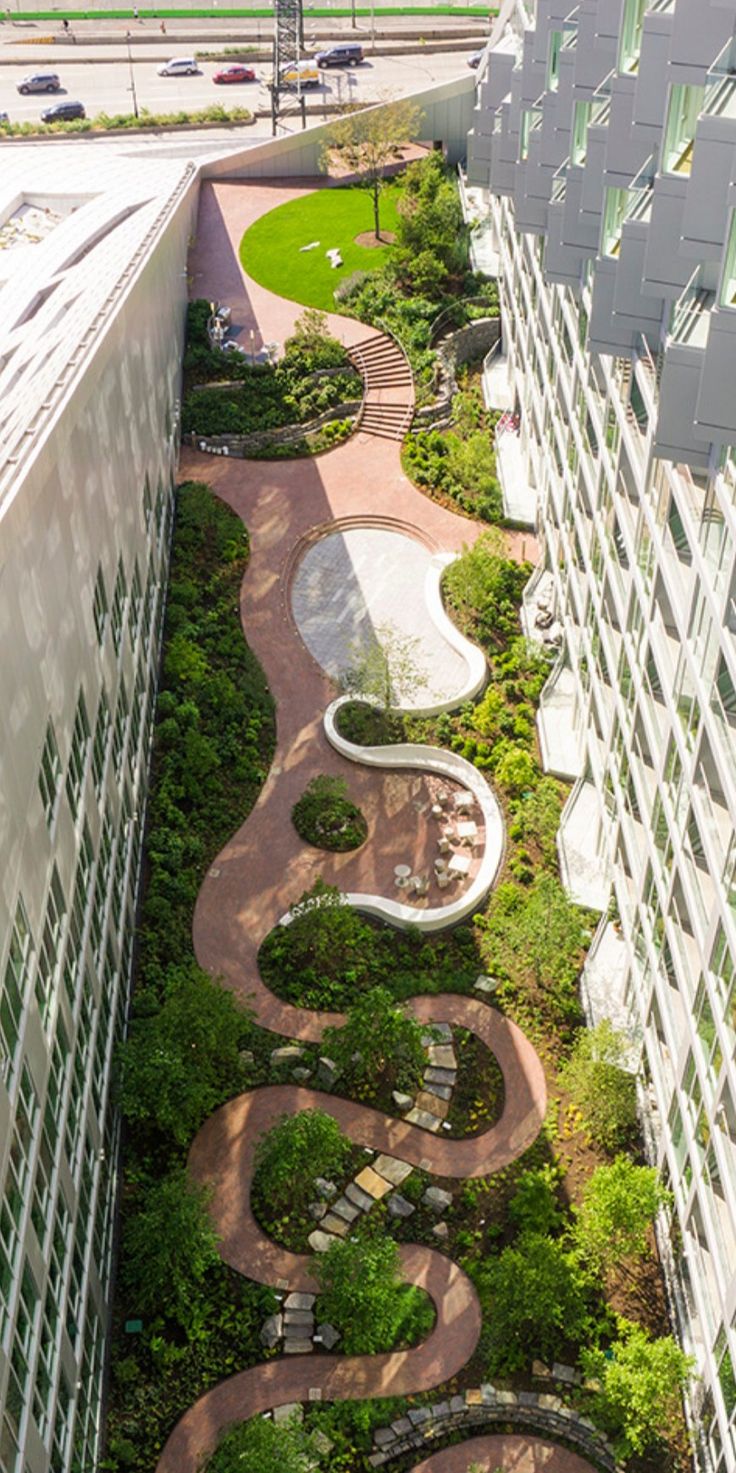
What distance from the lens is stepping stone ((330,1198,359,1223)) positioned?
52500 mm

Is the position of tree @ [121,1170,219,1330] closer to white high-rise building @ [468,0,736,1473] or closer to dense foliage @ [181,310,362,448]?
white high-rise building @ [468,0,736,1473]

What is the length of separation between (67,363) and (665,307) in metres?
Answer: 19.1

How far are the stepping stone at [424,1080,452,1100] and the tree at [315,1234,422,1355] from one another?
26.4 feet

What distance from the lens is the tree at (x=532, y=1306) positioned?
4756 centimetres

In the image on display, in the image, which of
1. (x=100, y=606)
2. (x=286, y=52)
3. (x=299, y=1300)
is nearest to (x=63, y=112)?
(x=286, y=52)

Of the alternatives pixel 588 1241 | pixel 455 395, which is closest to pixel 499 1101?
pixel 588 1241

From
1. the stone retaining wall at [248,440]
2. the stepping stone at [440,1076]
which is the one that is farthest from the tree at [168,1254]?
the stone retaining wall at [248,440]

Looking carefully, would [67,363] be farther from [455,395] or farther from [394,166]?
[394,166]

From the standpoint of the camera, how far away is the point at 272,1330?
162ft

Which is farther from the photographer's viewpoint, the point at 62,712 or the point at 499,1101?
the point at 499,1101

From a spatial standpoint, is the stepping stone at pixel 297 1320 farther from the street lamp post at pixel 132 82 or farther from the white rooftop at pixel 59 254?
the street lamp post at pixel 132 82

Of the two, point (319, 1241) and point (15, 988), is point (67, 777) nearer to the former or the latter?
point (15, 988)

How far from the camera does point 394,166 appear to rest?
4601 inches

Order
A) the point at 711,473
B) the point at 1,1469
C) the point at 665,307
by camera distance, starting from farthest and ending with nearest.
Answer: the point at 665,307, the point at 711,473, the point at 1,1469
